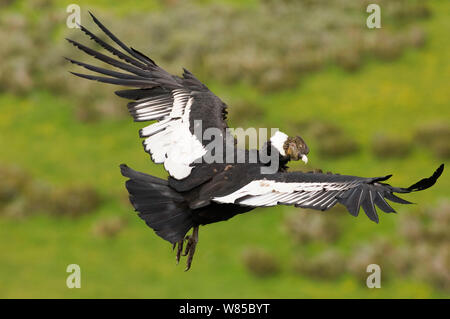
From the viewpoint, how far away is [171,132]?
10414 mm

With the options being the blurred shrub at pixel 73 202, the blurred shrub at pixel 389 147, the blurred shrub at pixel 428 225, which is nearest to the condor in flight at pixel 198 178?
the blurred shrub at pixel 428 225

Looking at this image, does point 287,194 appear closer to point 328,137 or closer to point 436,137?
point 328,137

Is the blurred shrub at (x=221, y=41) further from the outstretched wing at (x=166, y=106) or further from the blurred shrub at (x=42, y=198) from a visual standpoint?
the outstretched wing at (x=166, y=106)

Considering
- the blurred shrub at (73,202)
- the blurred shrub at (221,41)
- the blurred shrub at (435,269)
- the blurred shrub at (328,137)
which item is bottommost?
the blurred shrub at (435,269)

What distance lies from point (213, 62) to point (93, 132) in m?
4.29

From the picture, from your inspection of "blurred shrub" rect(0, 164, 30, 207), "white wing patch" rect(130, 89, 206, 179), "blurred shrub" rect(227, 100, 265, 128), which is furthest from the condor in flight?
"blurred shrub" rect(0, 164, 30, 207)

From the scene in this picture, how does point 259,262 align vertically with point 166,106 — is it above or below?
below

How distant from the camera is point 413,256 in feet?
58.0

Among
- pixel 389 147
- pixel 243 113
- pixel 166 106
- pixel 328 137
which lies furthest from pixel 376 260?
pixel 166 106

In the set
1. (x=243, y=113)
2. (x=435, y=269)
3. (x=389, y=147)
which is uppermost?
(x=243, y=113)

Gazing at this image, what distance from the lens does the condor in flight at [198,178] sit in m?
8.31

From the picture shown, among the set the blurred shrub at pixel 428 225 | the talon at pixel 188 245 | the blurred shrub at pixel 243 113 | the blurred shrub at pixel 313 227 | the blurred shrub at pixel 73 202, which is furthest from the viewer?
the blurred shrub at pixel 243 113

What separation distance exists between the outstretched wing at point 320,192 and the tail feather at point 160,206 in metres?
0.48

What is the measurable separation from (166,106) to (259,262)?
24.3 ft
